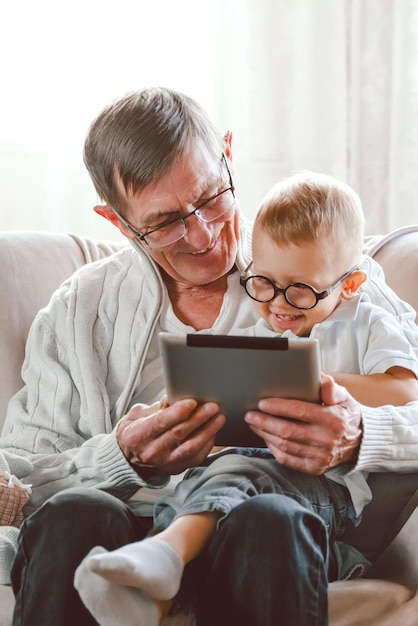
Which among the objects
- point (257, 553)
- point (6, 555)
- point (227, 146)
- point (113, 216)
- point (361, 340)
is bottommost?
point (6, 555)

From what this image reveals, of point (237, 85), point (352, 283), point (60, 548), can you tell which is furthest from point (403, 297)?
point (237, 85)

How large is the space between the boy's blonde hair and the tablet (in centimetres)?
28

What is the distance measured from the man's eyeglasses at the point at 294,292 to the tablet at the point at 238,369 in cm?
23

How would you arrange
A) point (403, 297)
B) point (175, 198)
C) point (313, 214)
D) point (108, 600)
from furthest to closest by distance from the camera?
point (403, 297) < point (175, 198) < point (313, 214) < point (108, 600)

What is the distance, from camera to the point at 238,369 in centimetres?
122

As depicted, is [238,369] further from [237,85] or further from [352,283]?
[237,85]

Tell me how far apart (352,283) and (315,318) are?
3.8 inches

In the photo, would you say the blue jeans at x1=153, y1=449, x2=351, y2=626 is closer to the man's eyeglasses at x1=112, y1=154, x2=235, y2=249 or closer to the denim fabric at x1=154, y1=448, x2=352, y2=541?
the denim fabric at x1=154, y1=448, x2=352, y2=541

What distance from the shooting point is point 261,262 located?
1.47 m

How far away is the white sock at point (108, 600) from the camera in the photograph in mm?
1033

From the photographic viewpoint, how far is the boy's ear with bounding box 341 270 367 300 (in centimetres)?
149

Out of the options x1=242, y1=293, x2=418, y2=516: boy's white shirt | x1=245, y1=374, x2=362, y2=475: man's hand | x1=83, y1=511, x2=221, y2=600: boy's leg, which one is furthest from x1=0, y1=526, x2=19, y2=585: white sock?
x1=242, y1=293, x2=418, y2=516: boy's white shirt

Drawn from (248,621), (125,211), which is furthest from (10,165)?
(248,621)

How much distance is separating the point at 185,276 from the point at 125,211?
164mm
